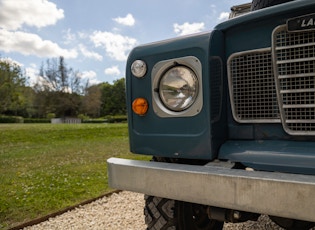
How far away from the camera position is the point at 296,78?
1.47m

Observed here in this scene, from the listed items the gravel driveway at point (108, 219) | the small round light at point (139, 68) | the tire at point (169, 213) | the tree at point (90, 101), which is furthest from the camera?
the tree at point (90, 101)

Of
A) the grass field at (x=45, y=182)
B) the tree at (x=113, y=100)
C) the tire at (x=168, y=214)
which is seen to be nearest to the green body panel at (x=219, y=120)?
the tire at (x=168, y=214)

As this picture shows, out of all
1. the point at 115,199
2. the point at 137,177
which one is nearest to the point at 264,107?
the point at 137,177

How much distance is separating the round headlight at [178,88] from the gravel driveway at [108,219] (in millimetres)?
1749

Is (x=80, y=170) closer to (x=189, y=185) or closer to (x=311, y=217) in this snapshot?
(x=189, y=185)

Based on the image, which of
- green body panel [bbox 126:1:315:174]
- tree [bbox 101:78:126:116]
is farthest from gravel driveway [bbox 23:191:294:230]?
tree [bbox 101:78:126:116]

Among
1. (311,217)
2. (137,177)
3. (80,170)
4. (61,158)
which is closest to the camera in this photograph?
(311,217)

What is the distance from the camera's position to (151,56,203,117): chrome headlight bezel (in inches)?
63.6

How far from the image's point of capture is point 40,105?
140ft

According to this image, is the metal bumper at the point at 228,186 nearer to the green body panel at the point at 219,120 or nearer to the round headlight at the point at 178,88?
the green body panel at the point at 219,120

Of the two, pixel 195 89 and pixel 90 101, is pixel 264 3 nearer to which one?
pixel 195 89

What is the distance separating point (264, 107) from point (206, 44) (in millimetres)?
467

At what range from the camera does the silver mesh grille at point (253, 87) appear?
5.10ft

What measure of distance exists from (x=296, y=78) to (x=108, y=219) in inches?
101
